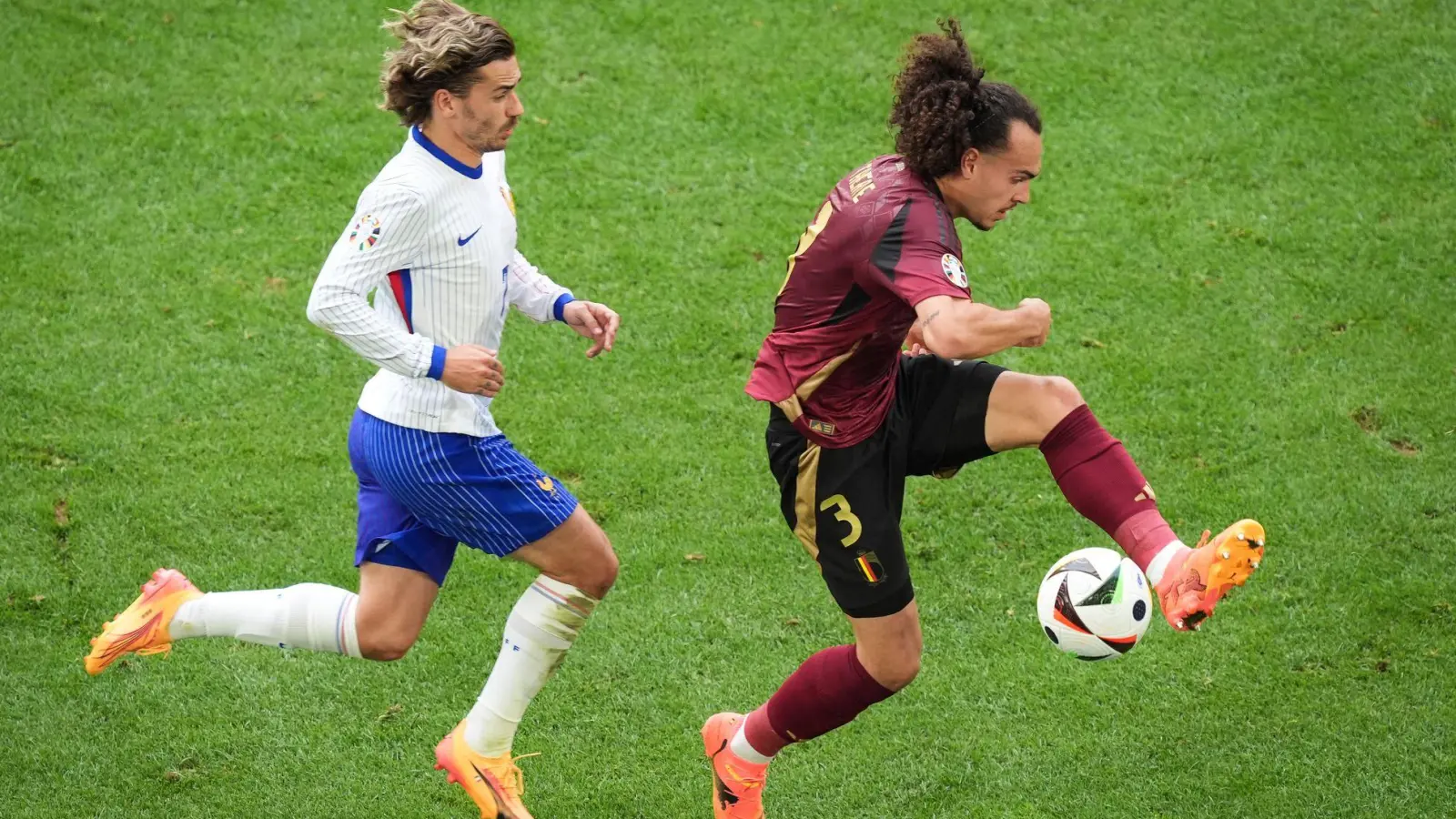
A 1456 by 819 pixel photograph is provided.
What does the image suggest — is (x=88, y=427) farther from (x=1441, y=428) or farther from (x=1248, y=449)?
(x=1441, y=428)

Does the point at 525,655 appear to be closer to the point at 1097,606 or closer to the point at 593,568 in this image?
the point at 593,568

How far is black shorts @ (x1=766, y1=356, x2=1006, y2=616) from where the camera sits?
4488 mm

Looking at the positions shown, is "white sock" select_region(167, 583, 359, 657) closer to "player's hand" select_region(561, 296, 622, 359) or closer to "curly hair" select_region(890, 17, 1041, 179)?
"player's hand" select_region(561, 296, 622, 359)

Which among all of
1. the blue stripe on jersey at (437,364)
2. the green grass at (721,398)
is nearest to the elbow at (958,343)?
the blue stripe on jersey at (437,364)

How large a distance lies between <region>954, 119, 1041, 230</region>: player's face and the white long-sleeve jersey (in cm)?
140

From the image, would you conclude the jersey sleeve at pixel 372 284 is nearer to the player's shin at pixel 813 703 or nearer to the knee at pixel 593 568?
the knee at pixel 593 568

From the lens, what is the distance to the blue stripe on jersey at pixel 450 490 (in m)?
4.57

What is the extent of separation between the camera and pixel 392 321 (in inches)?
176

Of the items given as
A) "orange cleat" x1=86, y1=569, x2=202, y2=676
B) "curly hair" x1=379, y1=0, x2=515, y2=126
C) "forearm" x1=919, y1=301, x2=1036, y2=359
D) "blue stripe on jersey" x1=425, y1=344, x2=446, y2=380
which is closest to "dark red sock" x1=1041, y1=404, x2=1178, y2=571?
"forearm" x1=919, y1=301, x2=1036, y2=359

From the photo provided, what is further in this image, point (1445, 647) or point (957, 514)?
point (957, 514)

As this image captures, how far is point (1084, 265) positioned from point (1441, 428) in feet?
6.05

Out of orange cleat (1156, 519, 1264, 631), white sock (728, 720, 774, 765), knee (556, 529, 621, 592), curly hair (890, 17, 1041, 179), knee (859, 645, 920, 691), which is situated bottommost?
white sock (728, 720, 774, 765)

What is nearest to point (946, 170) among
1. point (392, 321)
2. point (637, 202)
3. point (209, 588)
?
point (392, 321)

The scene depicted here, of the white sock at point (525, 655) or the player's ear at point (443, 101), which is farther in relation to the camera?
the white sock at point (525, 655)
